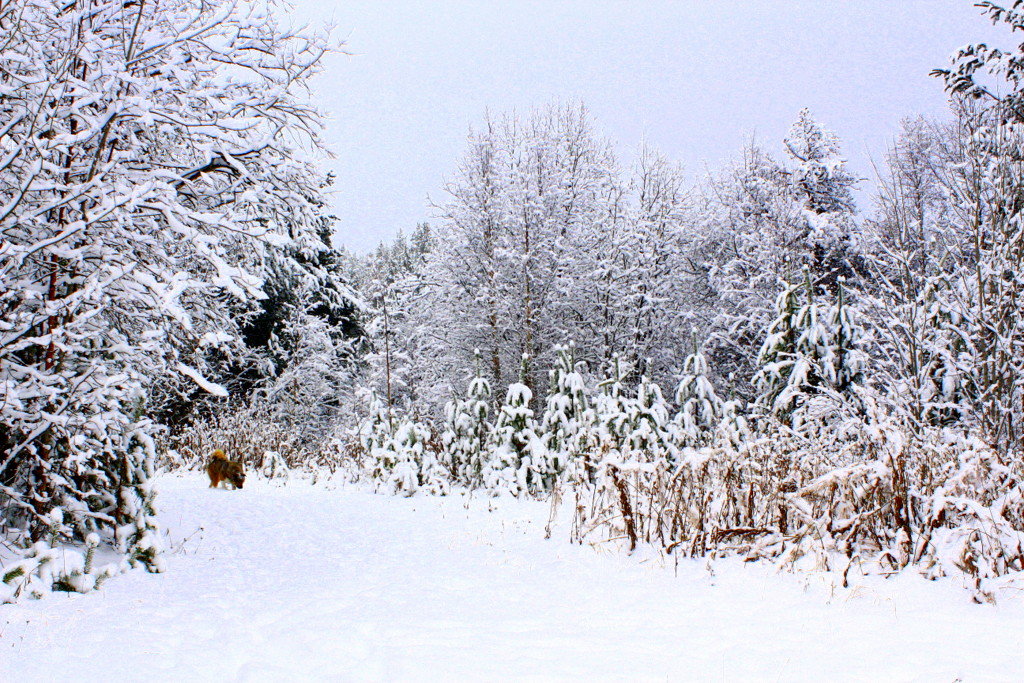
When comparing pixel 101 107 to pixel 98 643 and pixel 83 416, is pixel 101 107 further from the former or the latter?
pixel 98 643

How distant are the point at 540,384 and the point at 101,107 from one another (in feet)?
43.6

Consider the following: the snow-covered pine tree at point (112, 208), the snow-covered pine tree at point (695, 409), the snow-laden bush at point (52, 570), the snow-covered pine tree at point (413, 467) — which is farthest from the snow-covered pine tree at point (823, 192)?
the snow-laden bush at point (52, 570)

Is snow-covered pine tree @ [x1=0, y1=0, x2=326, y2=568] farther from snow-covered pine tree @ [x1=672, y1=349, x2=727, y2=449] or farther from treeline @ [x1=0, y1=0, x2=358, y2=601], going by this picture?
snow-covered pine tree @ [x1=672, y1=349, x2=727, y2=449]

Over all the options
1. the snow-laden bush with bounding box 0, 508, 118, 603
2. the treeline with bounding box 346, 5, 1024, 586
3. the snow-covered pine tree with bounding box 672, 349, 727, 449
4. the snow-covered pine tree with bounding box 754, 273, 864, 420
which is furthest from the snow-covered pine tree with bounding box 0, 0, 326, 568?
the snow-covered pine tree with bounding box 754, 273, 864, 420

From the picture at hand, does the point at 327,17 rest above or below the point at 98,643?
above

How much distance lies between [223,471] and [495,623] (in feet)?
30.2

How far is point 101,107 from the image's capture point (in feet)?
16.2

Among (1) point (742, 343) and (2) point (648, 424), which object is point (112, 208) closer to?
(2) point (648, 424)

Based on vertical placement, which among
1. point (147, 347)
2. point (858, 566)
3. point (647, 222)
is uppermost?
point (647, 222)

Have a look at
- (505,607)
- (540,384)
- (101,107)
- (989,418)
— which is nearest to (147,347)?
(101,107)

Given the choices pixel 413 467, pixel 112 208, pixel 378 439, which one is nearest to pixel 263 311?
pixel 112 208

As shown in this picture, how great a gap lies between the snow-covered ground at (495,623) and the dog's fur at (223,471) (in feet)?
18.4

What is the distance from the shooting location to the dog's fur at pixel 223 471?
1141 centimetres

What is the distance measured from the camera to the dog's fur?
11.4 metres
